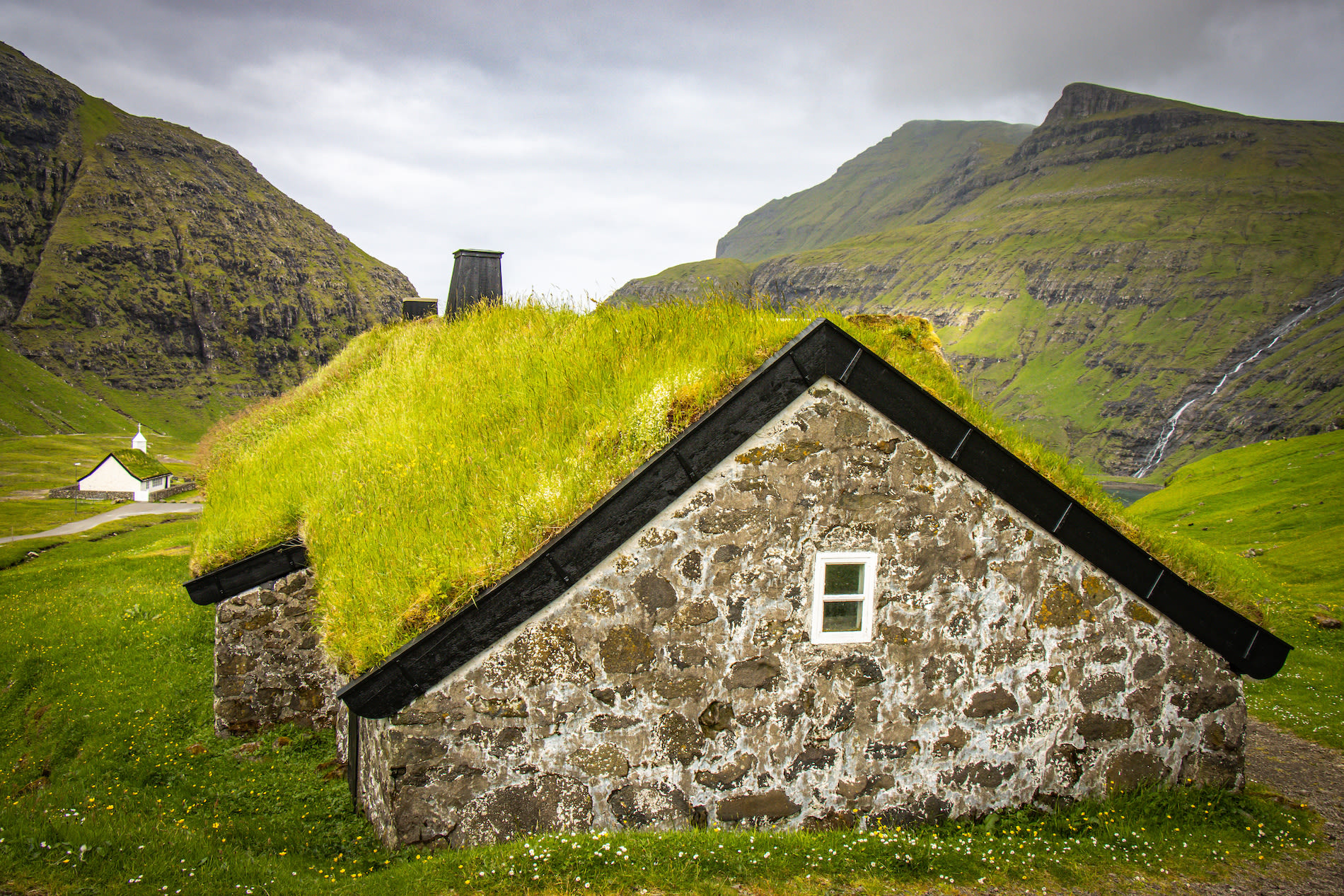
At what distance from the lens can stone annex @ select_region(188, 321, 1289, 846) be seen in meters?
6.30

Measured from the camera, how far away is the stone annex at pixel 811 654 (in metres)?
6.30

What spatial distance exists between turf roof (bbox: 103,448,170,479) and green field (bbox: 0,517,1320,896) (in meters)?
91.5

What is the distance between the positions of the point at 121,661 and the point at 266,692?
6.02 meters

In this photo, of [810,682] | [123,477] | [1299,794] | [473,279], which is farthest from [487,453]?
[123,477]

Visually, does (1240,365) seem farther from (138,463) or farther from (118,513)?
(138,463)

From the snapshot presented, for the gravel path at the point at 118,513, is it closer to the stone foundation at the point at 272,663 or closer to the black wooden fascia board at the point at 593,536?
the stone foundation at the point at 272,663

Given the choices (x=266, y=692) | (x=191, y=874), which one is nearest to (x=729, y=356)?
(x=191, y=874)

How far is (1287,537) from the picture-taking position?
37844 millimetres

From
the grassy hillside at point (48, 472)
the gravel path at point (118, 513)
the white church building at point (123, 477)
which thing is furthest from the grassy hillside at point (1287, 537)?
the white church building at point (123, 477)

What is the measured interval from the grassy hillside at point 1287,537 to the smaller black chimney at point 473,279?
1432 cm

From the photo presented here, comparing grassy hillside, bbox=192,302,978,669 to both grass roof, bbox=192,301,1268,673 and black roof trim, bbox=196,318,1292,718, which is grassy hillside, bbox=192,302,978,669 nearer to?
grass roof, bbox=192,301,1268,673

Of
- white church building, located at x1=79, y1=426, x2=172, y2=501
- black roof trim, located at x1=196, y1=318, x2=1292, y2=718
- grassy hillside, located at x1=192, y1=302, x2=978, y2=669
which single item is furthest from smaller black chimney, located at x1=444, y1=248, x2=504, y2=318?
white church building, located at x1=79, y1=426, x2=172, y2=501

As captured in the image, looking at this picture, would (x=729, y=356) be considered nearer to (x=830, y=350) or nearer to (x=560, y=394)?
(x=830, y=350)

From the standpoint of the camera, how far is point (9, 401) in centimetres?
16325
